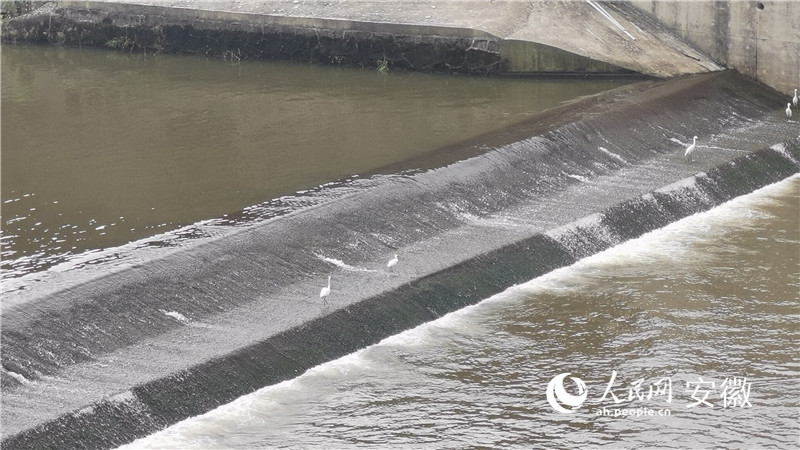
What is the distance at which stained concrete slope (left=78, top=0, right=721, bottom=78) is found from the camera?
19.8 meters

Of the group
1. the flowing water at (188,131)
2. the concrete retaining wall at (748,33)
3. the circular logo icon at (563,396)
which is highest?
the concrete retaining wall at (748,33)

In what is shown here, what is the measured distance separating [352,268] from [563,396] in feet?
8.95

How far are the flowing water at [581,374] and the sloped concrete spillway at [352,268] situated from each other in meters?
0.27

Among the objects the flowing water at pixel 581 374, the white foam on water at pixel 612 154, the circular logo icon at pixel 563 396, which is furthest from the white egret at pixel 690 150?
the circular logo icon at pixel 563 396

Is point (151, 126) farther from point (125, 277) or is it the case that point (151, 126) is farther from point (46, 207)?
point (125, 277)

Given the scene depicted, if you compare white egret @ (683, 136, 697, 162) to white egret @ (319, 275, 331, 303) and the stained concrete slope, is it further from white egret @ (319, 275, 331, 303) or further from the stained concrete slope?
white egret @ (319, 275, 331, 303)

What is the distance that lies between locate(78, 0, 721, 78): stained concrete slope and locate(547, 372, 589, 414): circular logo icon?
33.5 ft

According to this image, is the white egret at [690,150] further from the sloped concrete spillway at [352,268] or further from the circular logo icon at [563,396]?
the circular logo icon at [563,396]

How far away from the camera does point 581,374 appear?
10492 millimetres

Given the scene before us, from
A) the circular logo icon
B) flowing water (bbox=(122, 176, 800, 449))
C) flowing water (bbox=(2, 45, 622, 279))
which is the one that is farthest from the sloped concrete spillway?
the circular logo icon

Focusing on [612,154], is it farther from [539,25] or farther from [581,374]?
[581,374]

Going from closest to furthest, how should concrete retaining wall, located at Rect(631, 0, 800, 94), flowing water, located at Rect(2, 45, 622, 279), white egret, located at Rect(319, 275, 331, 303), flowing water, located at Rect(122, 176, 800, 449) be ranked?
flowing water, located at Rect(122, 176, 800, 449)
white egret, located at Rect(319, 275, 331, 303)
flowing water, located at Rect(2, 45, 622, 279)
concrete retaining wall, located at Rect(631, 0, 800, 94)

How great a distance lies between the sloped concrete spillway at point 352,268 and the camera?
9.59 m

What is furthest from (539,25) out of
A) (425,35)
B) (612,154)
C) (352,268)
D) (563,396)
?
(563,396)
